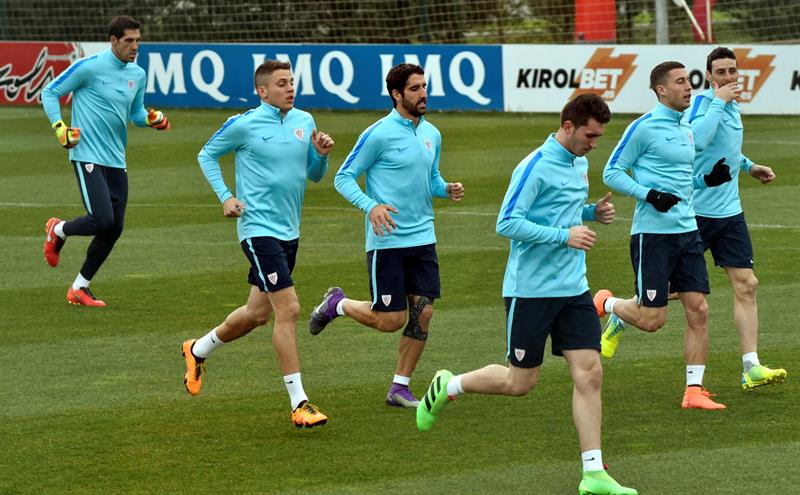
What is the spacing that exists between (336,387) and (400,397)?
0.67 metres

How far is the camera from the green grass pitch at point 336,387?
25.1ft

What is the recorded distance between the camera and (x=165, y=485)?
7484 mm

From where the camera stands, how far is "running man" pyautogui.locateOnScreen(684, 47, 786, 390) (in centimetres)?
935

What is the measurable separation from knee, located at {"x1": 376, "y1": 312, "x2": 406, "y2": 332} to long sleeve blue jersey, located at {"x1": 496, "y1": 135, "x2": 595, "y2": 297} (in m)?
1.75

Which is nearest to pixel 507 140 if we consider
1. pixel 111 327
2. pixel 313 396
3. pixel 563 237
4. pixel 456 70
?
pixel 456 70

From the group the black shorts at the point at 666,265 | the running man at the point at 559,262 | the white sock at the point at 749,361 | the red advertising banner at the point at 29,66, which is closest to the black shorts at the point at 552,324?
the running man at the point at 559,262

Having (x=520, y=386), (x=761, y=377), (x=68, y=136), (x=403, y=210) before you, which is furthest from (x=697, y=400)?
(x=68, y=136)

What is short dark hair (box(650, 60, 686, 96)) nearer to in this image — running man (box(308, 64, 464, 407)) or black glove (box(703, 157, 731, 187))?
black glove (box(703, 157, 731, 187))

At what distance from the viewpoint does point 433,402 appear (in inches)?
319

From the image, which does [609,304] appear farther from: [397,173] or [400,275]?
[397,173]

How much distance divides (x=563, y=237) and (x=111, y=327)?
5.47 metres

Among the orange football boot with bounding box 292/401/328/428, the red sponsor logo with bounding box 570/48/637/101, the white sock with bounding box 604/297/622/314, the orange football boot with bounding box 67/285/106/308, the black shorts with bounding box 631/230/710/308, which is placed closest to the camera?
the orange football boot with bounding box 292/401/328/428

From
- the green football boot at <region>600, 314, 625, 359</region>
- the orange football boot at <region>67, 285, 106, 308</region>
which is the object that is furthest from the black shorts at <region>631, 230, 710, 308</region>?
the orange football boot at <region>67, 285, 106, 308</region>

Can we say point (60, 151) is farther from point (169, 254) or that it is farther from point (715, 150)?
point (715, 150)
